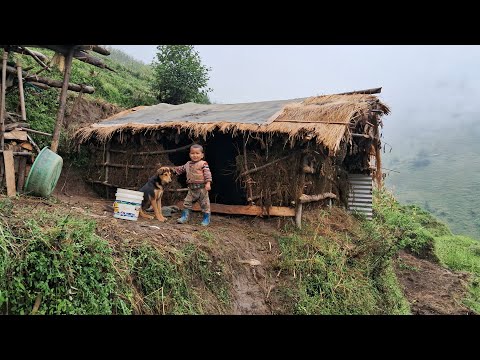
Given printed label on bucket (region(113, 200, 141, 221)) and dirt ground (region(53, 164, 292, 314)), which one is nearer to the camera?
dirt ground (region(53, 164, 292, 314))

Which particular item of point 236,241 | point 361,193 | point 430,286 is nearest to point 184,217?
point 236,241

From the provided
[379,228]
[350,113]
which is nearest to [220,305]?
[350,113]

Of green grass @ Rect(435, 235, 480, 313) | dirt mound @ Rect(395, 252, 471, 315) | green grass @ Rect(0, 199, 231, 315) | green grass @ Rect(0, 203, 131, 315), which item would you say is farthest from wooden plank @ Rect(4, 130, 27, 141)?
green grass @ Rect(435, 235, 480, 313)

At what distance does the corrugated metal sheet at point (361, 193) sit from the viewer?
11570mm

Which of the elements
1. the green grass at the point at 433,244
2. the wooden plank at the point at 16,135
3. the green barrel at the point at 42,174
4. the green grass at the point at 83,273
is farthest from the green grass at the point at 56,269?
the green grass at the point at 433,244

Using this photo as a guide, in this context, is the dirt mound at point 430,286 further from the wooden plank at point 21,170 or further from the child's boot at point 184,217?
the wooden plank at point 21,170

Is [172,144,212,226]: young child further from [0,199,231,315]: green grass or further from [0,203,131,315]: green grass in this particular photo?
[0,203,131,315]: green grass

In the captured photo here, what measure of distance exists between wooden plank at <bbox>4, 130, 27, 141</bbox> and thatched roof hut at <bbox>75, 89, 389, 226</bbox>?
1.89m

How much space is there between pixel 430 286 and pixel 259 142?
597 centimetres

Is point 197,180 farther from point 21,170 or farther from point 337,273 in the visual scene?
point 21,170

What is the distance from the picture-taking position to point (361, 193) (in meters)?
11.7

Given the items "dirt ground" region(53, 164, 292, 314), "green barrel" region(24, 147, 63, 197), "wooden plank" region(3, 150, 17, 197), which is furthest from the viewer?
"wooden plank" region(3, 150, 17, 197)

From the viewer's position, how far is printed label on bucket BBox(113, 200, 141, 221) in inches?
257

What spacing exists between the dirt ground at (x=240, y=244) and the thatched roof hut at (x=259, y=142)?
0.56 m
